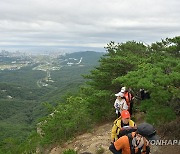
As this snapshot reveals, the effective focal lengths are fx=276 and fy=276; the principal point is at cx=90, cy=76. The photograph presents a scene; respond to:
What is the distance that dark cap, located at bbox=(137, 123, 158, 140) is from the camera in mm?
4051

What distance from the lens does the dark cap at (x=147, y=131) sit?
4051mm

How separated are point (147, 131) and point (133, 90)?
8230 mm

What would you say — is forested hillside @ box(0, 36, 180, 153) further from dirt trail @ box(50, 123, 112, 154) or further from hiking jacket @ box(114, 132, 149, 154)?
hiking jacket @ box(114, 132, 149, 154)

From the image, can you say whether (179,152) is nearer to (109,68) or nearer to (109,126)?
(109,126)

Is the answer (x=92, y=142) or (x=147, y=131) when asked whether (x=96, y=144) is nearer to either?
(x=92, y=142)

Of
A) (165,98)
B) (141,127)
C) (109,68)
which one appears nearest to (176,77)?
(165,98)

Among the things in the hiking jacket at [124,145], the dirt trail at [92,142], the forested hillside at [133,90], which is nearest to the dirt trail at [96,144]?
the dirt trail at [92,142]

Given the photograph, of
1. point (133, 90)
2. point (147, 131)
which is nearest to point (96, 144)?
point (133, 90)

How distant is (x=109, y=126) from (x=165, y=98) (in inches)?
196

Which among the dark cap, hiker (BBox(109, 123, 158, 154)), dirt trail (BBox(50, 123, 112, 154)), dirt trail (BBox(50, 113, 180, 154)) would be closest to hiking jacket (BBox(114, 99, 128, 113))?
dirt trail (BBox(50, 113, 180, 154))

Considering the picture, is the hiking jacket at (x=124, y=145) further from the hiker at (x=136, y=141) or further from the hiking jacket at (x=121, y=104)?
the hiking jacket at (x=121, y=104)

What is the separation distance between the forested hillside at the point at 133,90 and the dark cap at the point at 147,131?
355cm

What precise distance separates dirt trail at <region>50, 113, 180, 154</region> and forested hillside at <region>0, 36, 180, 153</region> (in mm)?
698

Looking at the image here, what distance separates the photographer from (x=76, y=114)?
41.7ft
